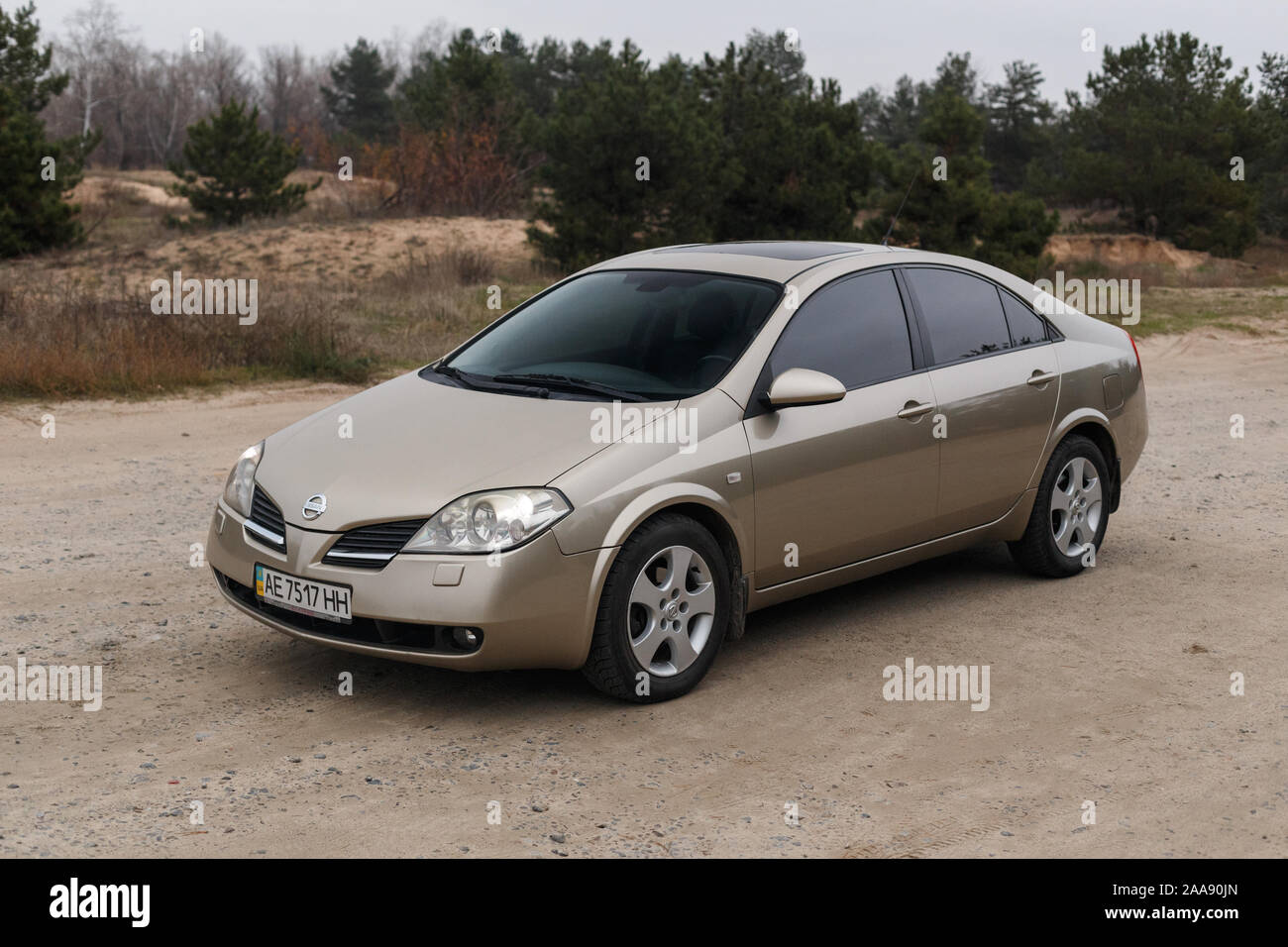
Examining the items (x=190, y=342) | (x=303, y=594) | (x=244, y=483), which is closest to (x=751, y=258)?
(x=244, y=483)

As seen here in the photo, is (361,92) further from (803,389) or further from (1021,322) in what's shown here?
(803,389)

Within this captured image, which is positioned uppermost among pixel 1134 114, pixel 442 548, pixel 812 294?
pixel 1134 114

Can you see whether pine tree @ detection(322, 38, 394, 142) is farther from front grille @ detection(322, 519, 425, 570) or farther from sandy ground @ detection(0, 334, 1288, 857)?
front grille @ detection(322, 519, 425, 570)

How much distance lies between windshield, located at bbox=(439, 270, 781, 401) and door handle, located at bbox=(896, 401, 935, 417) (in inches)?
31.0

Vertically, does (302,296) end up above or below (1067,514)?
above

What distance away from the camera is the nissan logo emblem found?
506 cm

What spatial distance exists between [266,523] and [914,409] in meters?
2.89

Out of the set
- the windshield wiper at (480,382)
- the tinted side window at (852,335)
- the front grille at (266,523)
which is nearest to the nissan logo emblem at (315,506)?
the front grille at (266,523)

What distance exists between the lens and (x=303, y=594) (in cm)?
507

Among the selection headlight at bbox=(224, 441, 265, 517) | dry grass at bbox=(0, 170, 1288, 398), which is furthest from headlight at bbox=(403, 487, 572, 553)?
dry grass at bbox=(0, 170, 1288, 398)

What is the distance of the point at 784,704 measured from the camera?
212 inches
